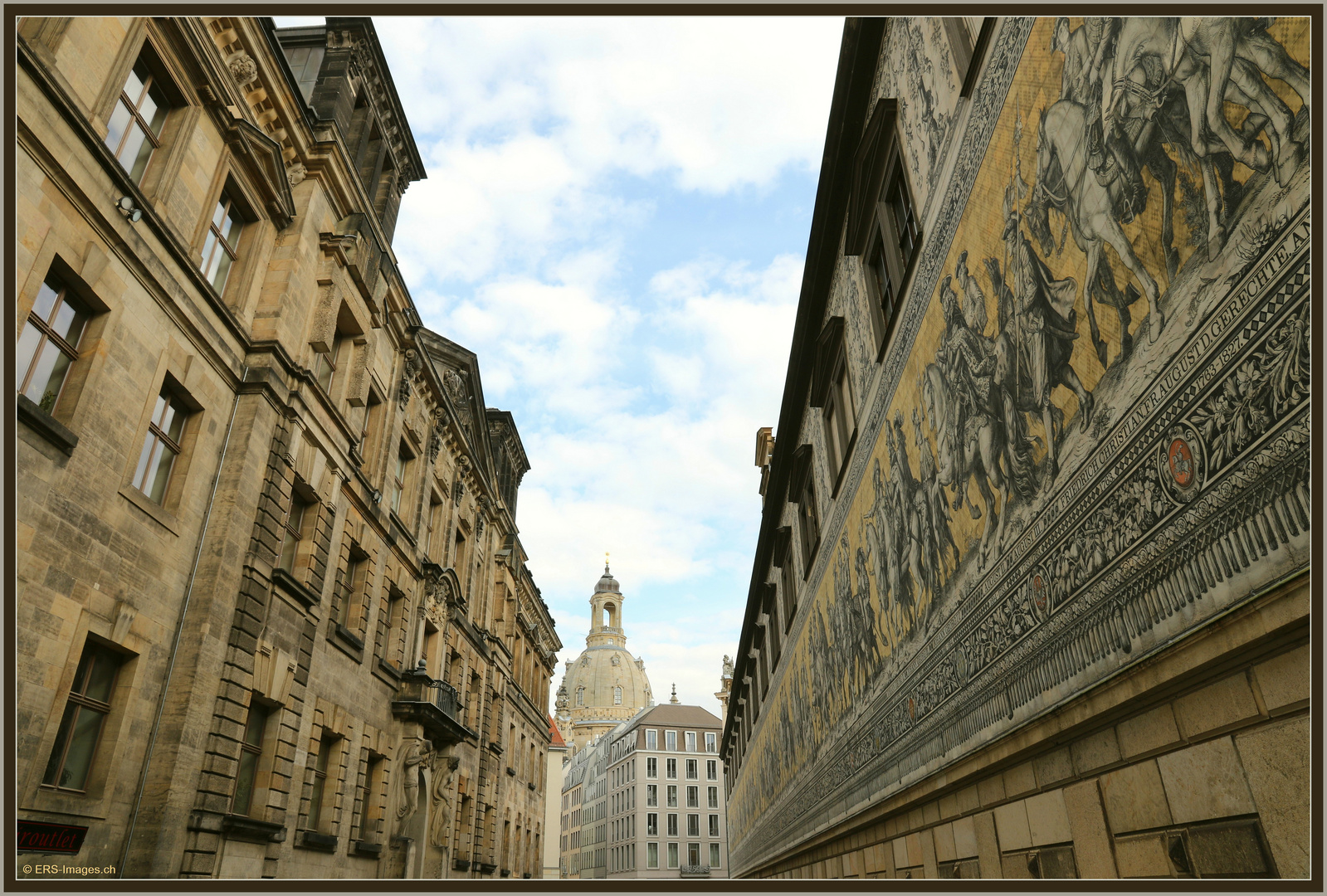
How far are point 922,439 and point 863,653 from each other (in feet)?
13.0

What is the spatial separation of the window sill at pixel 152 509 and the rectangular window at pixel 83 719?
179cm

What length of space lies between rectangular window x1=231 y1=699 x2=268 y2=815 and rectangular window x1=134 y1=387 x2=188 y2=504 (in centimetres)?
409

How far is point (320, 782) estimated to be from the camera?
1460 cm

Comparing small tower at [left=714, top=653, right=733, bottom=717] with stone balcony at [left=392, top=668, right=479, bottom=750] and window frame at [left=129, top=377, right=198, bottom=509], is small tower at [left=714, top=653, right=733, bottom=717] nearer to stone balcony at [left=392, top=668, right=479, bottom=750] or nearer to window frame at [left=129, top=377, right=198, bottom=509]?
stone balcony at [left=392, top=668, right=479, bottom=750]

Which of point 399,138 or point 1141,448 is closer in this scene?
point 1141,448

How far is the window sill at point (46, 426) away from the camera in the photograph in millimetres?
7879

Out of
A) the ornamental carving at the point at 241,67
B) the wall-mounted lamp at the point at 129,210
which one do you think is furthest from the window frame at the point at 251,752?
the ornamental carving at the point at 241,67

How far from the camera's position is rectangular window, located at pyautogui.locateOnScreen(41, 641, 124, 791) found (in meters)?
8.60

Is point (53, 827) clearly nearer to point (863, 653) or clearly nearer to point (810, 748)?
point (863, 653)

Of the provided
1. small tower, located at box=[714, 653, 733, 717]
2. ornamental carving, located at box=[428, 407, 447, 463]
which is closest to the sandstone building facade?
ornamental carving, located at box=[428, 407, 447, 463]

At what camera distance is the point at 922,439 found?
287 inches

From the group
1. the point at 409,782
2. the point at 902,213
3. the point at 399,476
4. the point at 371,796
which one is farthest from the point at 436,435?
the point at 902,213

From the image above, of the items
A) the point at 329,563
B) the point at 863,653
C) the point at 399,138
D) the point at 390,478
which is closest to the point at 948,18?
the point at 863,653

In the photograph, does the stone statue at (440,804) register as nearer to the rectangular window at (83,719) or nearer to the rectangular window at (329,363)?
the rectangular window at (329,363)
